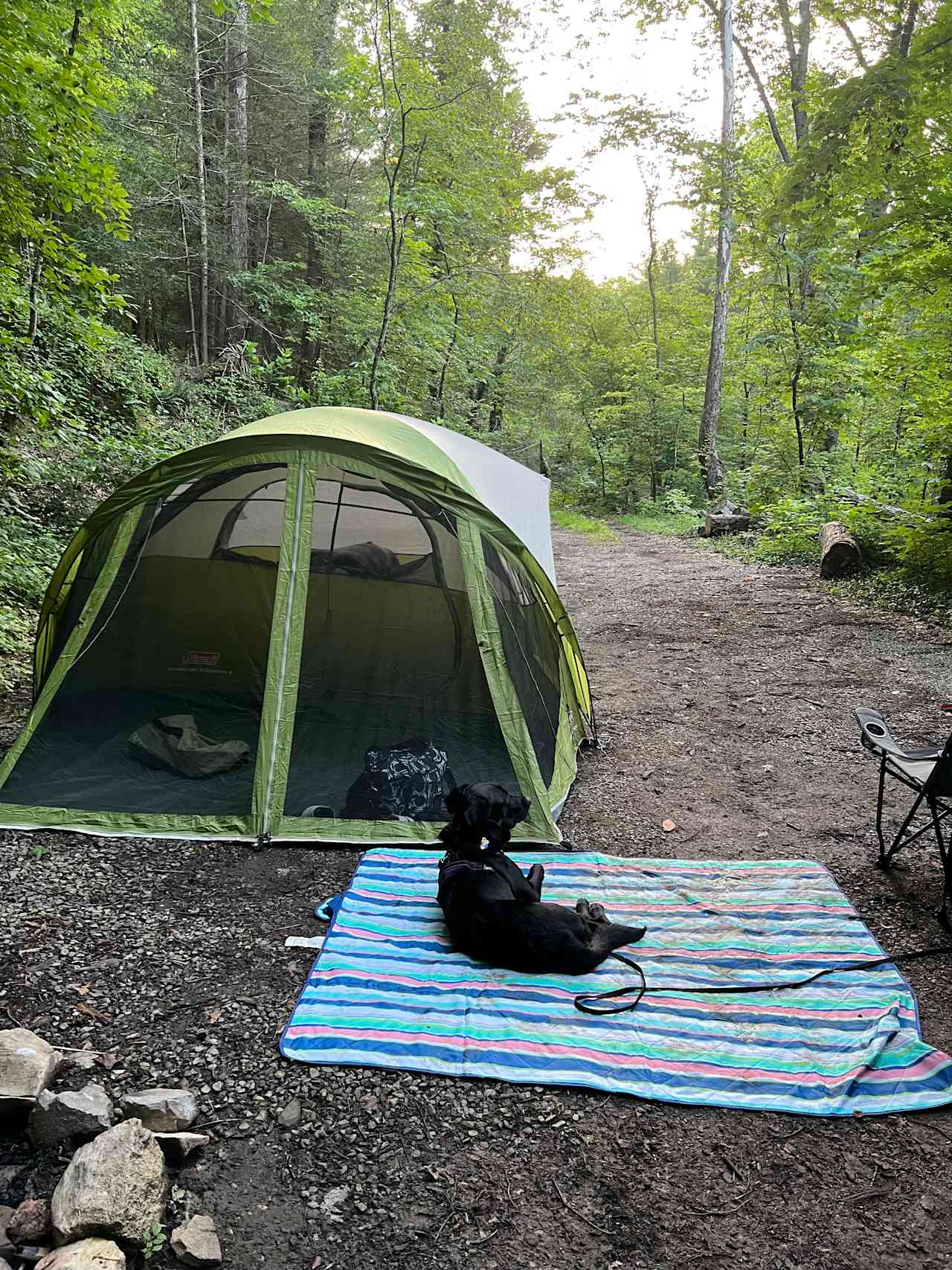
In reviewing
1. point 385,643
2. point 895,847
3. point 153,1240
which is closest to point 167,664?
point 385,643

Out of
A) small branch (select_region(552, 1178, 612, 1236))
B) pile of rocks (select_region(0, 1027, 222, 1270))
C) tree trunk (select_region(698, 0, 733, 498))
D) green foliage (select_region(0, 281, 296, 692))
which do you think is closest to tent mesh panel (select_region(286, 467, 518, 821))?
pile of rocks (select_region(0, 1027, 222, 1270))

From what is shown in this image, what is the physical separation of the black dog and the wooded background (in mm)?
4518

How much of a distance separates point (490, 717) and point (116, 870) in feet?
6.42

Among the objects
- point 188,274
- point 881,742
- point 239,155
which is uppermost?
point 239,155

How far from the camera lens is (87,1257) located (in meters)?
1.60

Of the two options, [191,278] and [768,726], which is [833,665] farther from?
[191,278]

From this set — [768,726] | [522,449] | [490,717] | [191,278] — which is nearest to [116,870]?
[490,717]

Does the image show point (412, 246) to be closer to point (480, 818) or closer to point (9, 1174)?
point (480, 818)

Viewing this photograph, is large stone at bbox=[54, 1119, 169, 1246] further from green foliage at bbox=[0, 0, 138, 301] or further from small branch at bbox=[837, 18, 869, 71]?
small branch at bbox=[837, 18, 869, 71]

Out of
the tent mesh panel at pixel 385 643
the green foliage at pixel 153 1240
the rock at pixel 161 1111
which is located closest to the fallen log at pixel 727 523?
the tent mesh panel at pixel 385 643

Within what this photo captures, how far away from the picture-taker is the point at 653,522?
17406mm

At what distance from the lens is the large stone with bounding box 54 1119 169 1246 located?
1.69 meters

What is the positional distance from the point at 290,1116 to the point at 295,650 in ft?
7.22

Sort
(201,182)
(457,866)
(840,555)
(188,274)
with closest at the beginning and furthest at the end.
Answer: (457,866), (840,555), (201,182), (188,274)
